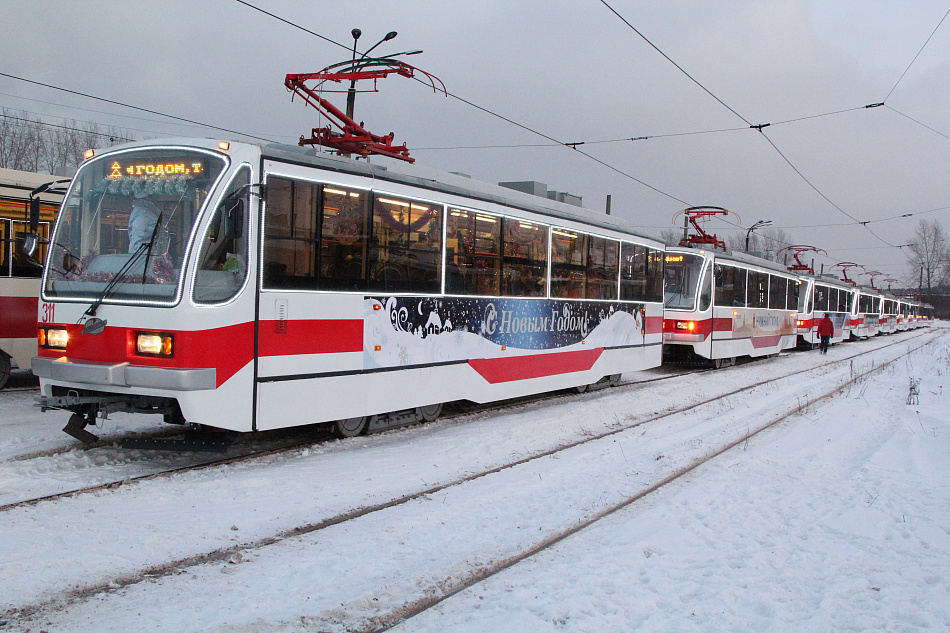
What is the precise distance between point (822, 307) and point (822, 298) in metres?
0.40

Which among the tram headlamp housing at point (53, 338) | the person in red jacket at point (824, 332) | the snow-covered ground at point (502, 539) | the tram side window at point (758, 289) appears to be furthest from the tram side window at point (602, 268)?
the person in red jacket at point (824, 332)

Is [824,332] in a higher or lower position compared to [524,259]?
lower

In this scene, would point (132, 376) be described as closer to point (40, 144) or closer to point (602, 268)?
point (602, 268)

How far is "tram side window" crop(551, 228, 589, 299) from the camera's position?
11.2m

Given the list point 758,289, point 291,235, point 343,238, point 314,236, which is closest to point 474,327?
point 343,238

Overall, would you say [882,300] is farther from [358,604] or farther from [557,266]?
[358,604]

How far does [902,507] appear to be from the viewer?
6.04 m

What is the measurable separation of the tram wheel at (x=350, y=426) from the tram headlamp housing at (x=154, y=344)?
2403 millimetres

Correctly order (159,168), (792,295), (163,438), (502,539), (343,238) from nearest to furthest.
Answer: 1. (502,539)
2. (159,168)
3. (343,238)
4. (163,438)
5. (792,295)

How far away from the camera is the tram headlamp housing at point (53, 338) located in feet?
21.4

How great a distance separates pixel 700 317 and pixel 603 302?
6256mm

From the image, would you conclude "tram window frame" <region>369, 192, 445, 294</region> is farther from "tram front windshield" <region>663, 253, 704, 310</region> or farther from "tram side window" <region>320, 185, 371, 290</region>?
"tram front windshield" <region>663, 253, 704, 310</region>

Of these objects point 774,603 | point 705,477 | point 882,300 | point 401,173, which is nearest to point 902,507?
point 705,477

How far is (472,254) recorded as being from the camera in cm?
937
